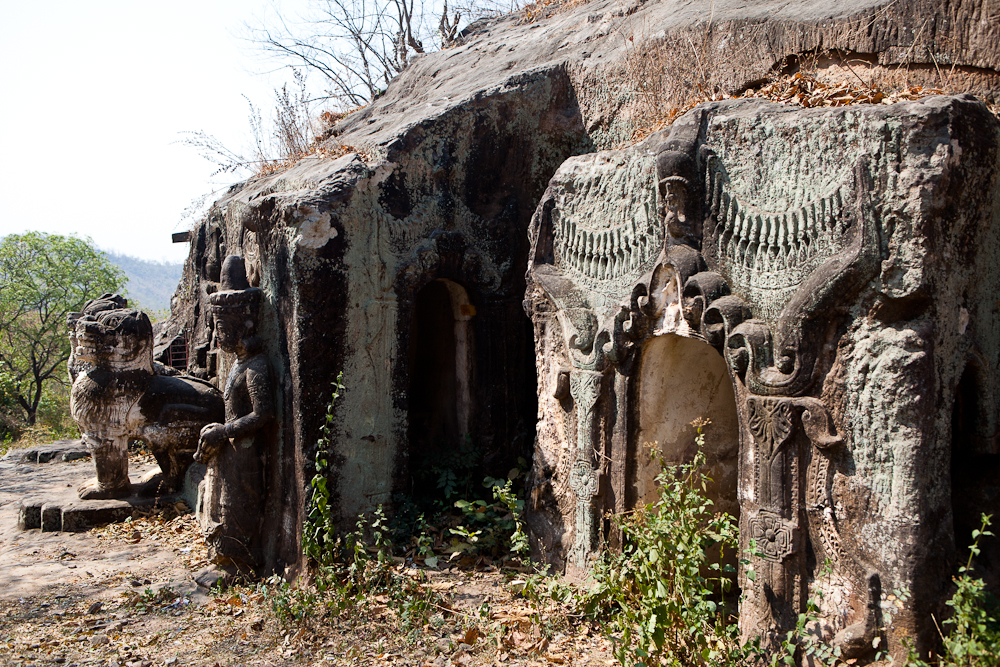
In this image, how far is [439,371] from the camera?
6.64m

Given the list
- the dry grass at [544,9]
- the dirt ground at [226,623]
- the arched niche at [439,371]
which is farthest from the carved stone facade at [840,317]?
the dry grass at [544,9]

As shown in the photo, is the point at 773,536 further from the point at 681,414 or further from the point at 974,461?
the point at 681,414

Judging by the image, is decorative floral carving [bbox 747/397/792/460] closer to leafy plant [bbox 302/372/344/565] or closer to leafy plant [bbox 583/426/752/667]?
leafy plant [bbox 583/426/752/667]

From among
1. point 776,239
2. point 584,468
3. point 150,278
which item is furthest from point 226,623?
point 150,278

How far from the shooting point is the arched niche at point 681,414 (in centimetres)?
462

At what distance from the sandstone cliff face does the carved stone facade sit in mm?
17

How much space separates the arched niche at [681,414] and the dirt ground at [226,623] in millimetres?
983

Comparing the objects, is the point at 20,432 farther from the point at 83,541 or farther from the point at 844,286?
the point at 844,286

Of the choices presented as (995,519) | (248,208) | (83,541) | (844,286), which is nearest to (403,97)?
(248,208)

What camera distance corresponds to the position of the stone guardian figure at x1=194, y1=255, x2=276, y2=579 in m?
5.51

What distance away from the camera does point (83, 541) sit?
6.66m

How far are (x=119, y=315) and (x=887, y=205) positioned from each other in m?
6.30

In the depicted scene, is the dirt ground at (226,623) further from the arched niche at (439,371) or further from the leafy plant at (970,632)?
the leafy plant at (970,632)


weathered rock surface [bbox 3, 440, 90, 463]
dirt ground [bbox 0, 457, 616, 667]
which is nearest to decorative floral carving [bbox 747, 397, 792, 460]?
dirt ground [bbox 0, 457, 616, 667]
